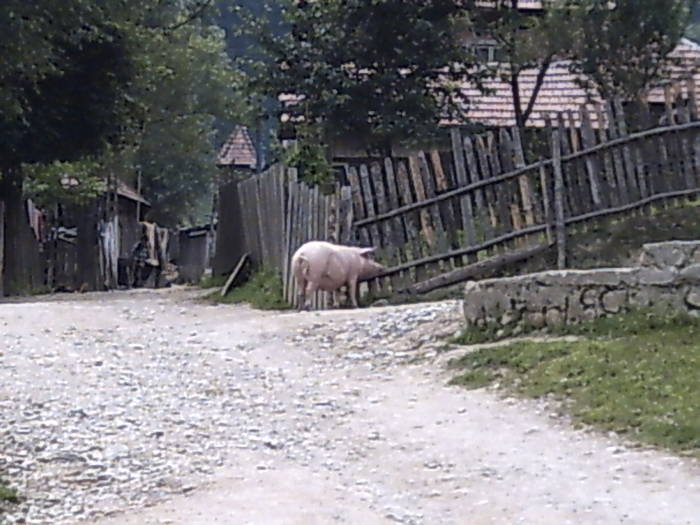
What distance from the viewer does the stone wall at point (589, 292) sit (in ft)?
32.1

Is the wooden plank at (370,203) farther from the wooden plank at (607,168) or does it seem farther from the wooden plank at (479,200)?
the wooden plank at (607,168)

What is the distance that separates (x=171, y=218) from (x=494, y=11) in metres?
29.8

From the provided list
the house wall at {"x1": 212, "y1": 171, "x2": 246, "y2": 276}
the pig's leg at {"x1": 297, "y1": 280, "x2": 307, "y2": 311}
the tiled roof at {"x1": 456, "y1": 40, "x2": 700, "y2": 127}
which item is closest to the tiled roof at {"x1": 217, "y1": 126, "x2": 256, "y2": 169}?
the tiled roof at {"x1": 456, "y1": 40, "x2": 700, "y2": 127}

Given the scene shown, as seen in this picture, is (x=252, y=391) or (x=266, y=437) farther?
(x=252, y=391)

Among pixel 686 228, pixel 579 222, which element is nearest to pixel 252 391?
pixel 579 222

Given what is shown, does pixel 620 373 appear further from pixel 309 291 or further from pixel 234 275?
pixel 234 275

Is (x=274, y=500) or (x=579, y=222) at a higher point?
(x=579, y=222)

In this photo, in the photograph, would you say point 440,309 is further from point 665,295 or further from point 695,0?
point 695,0

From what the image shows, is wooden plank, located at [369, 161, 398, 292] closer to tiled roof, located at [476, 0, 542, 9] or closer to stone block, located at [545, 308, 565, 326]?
stone block, located at [545, 308, 565, 326]

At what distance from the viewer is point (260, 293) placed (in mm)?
16984

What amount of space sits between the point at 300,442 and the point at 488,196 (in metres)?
7.29

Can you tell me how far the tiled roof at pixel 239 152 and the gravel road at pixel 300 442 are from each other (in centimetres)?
3191

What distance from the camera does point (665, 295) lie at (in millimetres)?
9906

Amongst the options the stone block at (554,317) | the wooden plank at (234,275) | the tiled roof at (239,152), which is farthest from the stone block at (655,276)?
the tiled roof at (239,152)
